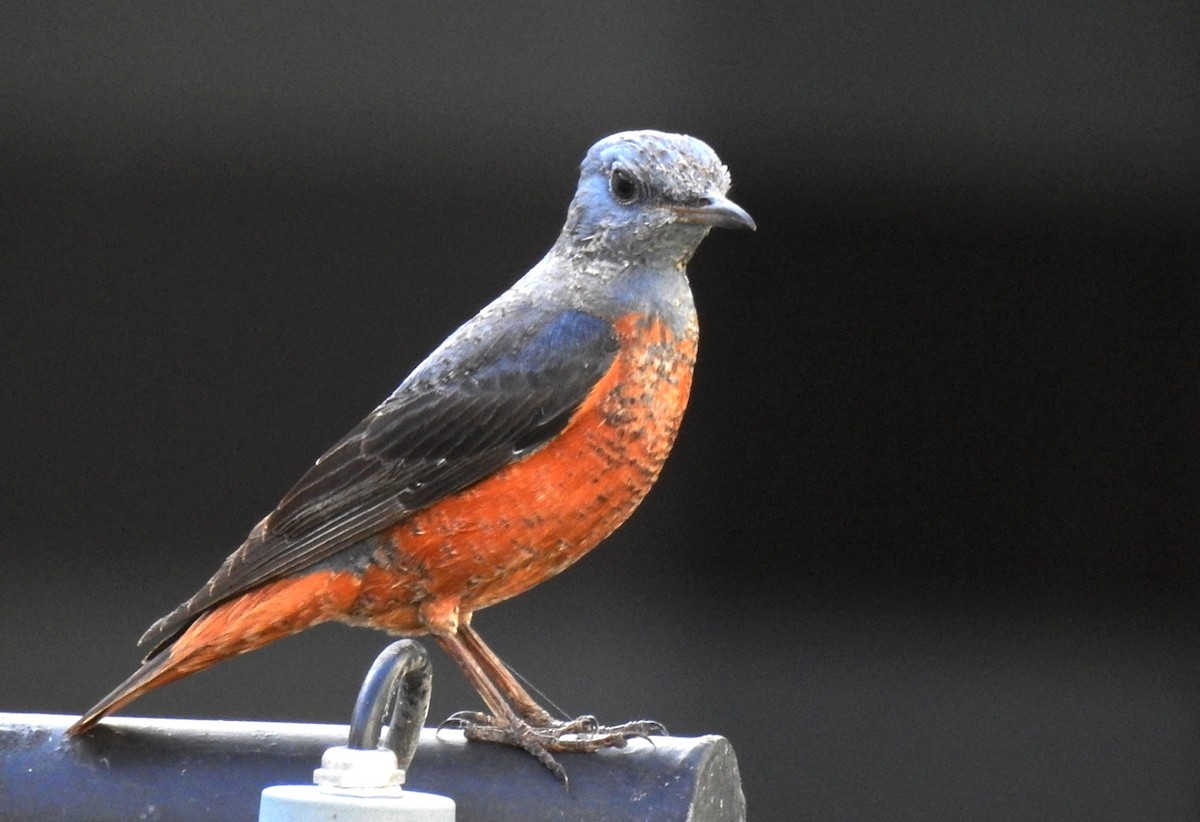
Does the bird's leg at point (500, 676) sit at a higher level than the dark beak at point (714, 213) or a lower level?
lower

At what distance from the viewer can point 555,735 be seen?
9.45ft

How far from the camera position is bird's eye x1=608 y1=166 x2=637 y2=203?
129 inches

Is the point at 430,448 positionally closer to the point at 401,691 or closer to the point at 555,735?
Answer: the point at 555,735

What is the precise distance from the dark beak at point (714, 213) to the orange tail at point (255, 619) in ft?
2.92

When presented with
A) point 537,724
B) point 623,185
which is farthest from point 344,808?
point 623,185

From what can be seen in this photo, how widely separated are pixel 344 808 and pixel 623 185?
5.69ft

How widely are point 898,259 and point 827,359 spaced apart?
43 centimetres

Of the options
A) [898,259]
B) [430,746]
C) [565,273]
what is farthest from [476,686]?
[898,259]

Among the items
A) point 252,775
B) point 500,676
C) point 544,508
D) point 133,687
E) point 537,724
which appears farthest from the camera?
point 500,676

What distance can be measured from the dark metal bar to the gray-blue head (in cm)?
103

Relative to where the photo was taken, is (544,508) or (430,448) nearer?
(544,508)

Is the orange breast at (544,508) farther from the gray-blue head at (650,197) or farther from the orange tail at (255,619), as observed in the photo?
the gray-blue head at (650,197)

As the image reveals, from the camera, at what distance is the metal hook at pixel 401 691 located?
2.17 metres

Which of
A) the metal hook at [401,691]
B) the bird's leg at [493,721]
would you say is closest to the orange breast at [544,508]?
the bird's leg at [493,721]
